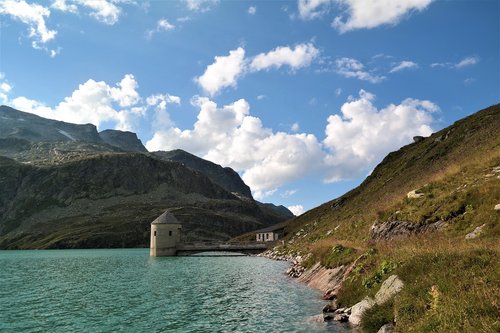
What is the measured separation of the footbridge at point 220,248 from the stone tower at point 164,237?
10.2ft

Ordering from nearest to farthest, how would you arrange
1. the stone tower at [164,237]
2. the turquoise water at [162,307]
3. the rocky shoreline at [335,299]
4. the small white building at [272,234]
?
the rocky shoreline at [335,299] < the turquoise water at [162,307] < the stone tower at [164,237] < the small white building at [272,234]

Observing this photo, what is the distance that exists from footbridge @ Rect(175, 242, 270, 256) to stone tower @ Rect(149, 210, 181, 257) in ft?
10.2

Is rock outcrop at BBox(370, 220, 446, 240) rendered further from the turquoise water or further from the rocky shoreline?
the turquoise water

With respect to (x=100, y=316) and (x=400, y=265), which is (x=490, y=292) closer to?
(x=400, y=265)

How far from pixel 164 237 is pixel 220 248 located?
2080 centimetres

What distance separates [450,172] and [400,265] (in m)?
25.7

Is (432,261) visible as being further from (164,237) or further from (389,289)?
(164,237)

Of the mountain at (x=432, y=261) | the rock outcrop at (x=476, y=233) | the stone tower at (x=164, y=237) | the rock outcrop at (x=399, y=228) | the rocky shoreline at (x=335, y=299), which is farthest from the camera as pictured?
the stone tower at (x=164, y=237)

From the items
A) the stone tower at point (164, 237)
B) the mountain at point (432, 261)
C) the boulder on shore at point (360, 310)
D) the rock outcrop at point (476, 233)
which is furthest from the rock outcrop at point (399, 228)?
the stone tower at point (164, 237)

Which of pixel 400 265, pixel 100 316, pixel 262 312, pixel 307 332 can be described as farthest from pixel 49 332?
pixel 400 265

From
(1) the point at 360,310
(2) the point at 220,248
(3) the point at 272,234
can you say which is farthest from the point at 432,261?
(3) the point at 272,234

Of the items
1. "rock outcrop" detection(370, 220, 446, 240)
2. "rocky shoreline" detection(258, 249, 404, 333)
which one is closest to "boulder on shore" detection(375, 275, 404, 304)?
"rocky shoreline" detection(258, 249, 404, 333)

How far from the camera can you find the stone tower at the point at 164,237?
124m

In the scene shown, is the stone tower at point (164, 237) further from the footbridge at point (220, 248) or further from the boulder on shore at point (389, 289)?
the boulder on shore at point (389, 289)
